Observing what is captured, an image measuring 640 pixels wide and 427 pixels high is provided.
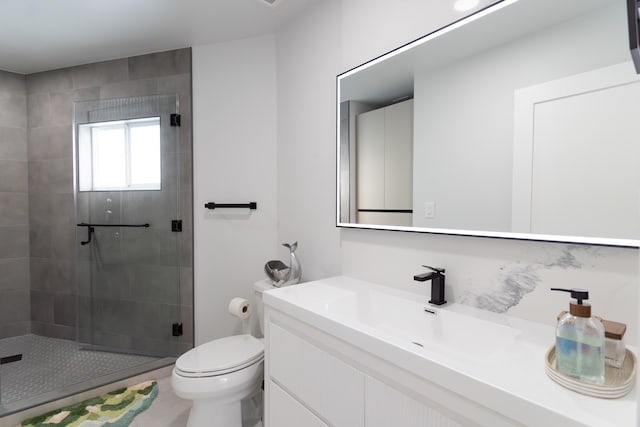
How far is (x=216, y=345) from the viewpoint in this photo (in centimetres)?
175

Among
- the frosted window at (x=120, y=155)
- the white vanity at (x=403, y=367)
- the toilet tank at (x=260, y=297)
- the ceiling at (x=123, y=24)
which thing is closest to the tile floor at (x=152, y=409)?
the toilet tank at (x=260, y=297)

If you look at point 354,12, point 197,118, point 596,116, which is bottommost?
point 596,116

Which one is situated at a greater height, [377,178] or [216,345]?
[377,178]

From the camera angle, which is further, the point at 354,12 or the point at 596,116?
the point at 354,12

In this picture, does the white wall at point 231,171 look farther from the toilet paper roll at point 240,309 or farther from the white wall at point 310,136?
the toilet paper roll at point 240,309

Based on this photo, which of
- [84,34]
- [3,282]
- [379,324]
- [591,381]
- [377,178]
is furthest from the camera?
[3,282]

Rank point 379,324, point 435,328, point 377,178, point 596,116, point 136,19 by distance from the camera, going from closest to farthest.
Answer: point 596,116 < point 435,328 < point 379,324 < point 377,178 < point 136,19

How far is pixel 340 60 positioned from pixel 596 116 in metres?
1.18

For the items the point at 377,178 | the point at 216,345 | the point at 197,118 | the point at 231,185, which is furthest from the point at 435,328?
the point at 197,118

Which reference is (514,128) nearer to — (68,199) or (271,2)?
(271,2)

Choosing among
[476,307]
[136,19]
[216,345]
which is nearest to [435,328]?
[476,307]

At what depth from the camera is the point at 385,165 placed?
4.82 ft

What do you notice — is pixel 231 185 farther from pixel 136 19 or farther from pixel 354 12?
pixel 354 12

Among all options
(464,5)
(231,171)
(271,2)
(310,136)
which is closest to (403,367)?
(464,5)
